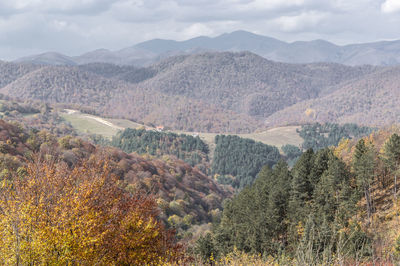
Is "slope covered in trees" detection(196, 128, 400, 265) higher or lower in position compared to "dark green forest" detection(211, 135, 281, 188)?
higher

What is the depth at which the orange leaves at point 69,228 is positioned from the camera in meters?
14.8

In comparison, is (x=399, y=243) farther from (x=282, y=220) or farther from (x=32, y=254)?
(x=282, y=220)

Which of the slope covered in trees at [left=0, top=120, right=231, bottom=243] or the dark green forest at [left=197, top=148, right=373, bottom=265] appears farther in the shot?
the slope covered in trees at [left=0, top=120, right=231, bottom=243]

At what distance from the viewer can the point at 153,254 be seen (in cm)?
2052

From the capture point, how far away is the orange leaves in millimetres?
14766

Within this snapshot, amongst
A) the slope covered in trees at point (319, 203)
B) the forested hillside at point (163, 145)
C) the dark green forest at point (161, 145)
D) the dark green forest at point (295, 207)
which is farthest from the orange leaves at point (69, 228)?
the forested hillside at point (163, 145)

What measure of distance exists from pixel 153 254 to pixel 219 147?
17245 cm

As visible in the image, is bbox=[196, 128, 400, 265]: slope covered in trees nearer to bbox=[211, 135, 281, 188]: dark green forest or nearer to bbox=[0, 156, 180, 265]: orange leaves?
bbox=[0, 156, 180, 265]: orange leaves

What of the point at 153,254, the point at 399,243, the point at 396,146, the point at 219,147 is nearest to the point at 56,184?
the point at 153,254

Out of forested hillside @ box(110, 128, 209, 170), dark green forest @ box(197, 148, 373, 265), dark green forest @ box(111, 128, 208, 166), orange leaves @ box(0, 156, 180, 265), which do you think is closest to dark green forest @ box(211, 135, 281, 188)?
forested hillside @ box(110, 128, 209, 170)

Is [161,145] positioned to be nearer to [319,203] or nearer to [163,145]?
[163,145]

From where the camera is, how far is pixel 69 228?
1630cm

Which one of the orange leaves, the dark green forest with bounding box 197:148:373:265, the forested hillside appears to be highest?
the orange leaves

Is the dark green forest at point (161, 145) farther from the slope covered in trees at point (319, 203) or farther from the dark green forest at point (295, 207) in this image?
the slope covered in trees at point (319, 203)
